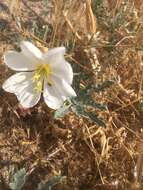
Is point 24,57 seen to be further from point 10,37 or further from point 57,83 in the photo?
point 10,37

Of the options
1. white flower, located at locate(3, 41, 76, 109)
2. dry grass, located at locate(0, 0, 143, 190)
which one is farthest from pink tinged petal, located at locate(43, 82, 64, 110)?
dry grass, located at locate(0, 0, 143, 190)

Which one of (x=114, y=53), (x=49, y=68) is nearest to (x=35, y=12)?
(x=114, y=53)

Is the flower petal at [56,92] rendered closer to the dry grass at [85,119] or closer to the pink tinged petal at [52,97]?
the pink tinged petal at [52,97]

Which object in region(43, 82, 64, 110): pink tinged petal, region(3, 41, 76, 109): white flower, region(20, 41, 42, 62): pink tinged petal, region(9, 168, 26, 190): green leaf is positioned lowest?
region(9, 168, 26, 190): green leaf

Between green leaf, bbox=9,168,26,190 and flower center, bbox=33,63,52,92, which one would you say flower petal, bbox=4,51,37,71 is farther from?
green leaf, bbox=9,168,26,190

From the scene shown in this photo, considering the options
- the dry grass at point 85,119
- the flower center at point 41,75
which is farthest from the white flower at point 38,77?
the dry grass at point 85,119

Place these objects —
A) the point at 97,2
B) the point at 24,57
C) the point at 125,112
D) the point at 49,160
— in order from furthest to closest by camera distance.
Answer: the point at 97,2
the point at 125,112
the point at 49,160
the point at 24,57

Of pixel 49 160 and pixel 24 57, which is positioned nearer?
pixel 24 57
